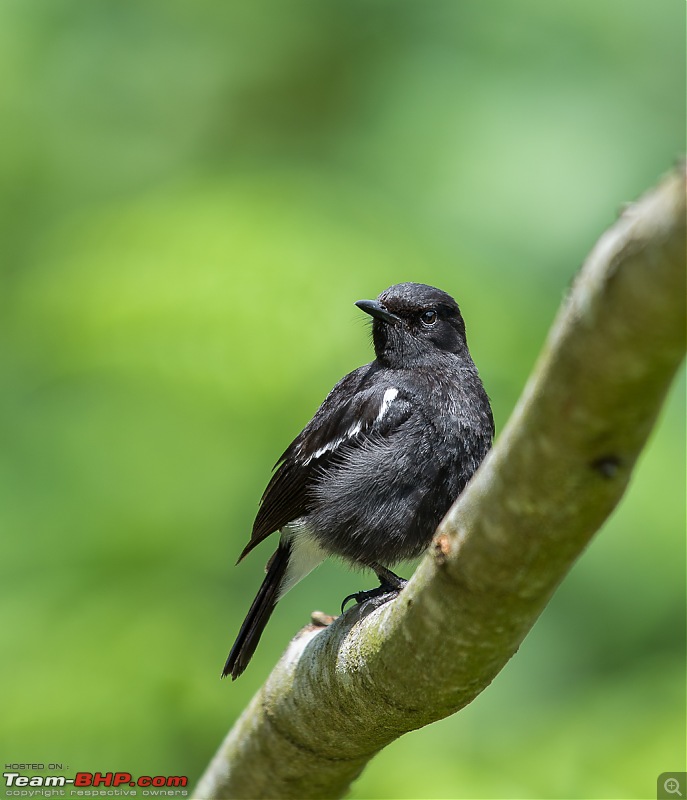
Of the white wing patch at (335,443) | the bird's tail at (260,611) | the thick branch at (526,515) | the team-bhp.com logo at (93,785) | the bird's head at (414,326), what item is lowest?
the thick branch at (526,515)

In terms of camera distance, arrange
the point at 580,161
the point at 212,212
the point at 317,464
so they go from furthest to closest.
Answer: the point at 580,161, the point at 212,212, the point at 317,464

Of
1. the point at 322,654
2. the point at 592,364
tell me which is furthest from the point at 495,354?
the point at 592,364

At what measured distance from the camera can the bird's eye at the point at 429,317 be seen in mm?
4633

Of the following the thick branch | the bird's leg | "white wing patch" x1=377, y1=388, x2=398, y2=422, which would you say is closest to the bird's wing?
"white wing patch" x1=377, y1=388, x2=398, y2=422

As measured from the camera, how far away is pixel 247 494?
496 centimetres

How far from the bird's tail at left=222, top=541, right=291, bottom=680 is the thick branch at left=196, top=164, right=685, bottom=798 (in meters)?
1.05

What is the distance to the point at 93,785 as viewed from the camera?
4.47 meters

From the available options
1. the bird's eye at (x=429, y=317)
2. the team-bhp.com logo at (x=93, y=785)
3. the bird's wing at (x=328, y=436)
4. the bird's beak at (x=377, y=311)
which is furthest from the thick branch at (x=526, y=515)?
the bird's eye at (x=429, y=317)

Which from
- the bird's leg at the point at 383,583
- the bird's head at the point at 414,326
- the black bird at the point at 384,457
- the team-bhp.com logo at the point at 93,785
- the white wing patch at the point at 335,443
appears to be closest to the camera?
the black bird at the point at 384,457

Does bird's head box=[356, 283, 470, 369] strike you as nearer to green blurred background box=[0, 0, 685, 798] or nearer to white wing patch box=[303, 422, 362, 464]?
green blurred background box=[0, 0, 685, 798]

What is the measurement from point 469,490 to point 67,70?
22.3 ft

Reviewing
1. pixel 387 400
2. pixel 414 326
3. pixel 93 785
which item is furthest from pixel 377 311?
pixel 93 785

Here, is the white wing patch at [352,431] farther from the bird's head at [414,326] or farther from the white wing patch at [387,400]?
the bird's head at [414,326]

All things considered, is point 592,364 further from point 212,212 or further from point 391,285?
point 212,212
